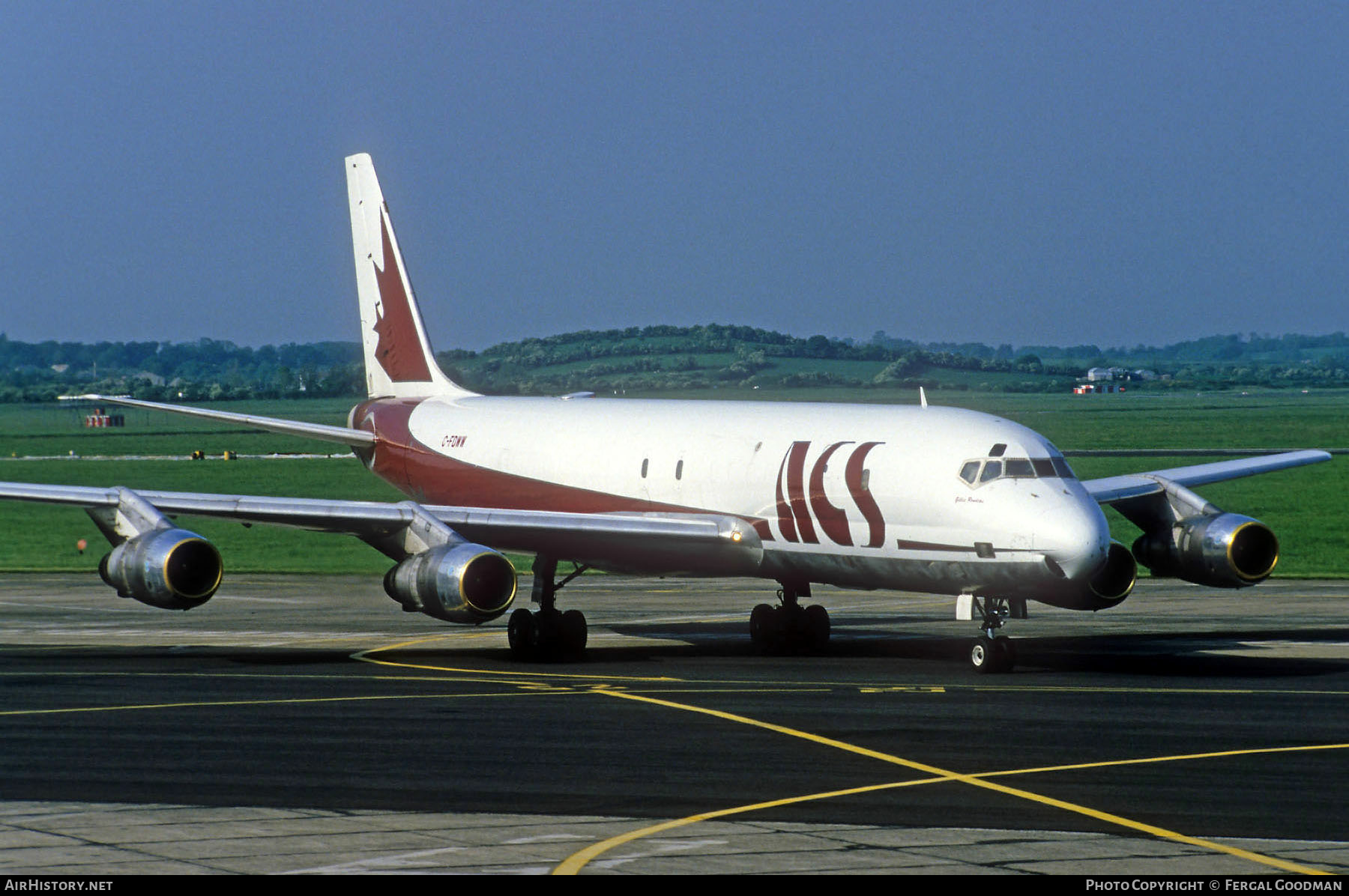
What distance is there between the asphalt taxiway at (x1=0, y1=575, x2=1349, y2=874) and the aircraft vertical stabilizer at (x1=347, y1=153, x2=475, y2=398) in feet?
22.2

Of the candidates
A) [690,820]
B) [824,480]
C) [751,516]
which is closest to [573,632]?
[751,516]

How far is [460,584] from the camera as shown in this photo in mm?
30641

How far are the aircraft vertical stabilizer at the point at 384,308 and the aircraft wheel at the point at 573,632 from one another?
1074cm

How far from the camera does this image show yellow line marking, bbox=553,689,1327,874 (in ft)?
50.3

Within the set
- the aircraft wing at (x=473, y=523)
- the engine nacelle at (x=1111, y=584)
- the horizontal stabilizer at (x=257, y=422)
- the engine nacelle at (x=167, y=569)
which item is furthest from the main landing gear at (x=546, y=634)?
the engine nacelle at (x=1111, y=584)

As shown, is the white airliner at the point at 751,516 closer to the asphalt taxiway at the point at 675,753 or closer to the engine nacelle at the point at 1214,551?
the engine nacelle at the point at 1214,551

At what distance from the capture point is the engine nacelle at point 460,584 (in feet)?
101

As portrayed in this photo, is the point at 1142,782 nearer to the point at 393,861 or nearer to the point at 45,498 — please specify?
the point at 393,861

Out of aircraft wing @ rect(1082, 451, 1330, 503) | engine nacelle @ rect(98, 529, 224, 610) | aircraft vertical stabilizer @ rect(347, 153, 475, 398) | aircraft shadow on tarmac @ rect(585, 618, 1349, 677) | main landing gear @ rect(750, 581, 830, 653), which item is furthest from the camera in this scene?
aircraft vertical stabilizer @ rect(347, 153, 475, 398)

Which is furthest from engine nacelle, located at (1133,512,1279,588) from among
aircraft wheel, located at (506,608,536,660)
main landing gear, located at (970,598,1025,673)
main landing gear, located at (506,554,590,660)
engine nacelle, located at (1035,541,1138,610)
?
aircraft wheel, located at (506,608,536,660)

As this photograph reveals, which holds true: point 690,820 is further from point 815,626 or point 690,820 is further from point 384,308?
point 384,308

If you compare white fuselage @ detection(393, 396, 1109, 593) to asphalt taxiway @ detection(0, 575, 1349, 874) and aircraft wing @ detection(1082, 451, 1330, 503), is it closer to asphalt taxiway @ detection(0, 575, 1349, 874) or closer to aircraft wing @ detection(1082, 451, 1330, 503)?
asphalt taxiway @ detection(0, 575, 1349, 874)

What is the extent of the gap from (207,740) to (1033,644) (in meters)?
18.8

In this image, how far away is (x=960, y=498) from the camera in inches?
1170
